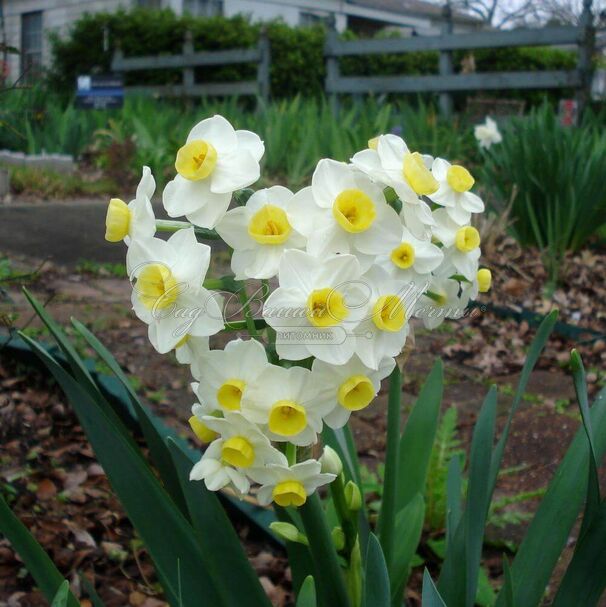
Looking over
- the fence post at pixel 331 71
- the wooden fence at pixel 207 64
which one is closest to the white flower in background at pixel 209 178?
the fence post at pixel 331 71

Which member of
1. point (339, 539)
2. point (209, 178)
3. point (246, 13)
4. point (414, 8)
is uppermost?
point (414, 8)

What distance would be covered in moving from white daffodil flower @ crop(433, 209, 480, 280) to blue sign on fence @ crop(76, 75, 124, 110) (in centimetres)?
970

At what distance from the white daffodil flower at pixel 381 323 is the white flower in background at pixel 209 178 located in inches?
6.8

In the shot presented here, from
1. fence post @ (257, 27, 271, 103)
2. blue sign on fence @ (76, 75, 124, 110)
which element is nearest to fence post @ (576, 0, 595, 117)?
fence post @ (257, 27, 271, 103)

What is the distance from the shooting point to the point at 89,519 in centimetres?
182

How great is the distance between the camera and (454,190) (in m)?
1.06

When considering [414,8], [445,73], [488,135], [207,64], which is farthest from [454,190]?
[414,8]

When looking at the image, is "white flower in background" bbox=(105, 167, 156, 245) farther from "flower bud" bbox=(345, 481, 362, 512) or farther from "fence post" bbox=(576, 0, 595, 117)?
"fence post" bbox=(576, 0, 595, 117)

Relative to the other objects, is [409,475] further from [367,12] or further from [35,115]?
[367,12]

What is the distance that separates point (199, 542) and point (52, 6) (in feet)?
64.8

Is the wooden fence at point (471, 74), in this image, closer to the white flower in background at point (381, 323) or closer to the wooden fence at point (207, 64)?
the wooden fence at point (207, 64)

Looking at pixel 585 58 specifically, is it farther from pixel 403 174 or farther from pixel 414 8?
pixel 414 8

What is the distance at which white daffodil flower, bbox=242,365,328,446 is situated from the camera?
0.84 meters

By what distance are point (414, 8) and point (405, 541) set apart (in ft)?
102
